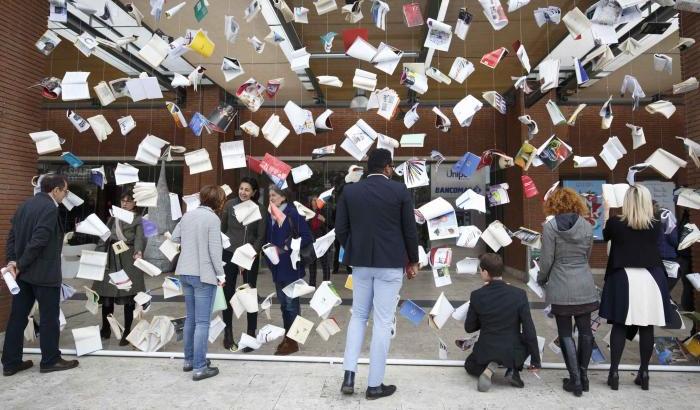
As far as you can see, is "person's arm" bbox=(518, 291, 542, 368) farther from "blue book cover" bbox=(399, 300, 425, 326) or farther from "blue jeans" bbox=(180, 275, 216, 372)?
"blue jeans" bbox=(180, 275, 216, 372)

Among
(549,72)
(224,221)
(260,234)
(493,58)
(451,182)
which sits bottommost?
(260,234)

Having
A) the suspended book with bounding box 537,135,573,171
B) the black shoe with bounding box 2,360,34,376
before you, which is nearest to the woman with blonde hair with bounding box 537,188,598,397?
the suspended book with bounding box 537,135,573,171

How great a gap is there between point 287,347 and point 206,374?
33.0 inches

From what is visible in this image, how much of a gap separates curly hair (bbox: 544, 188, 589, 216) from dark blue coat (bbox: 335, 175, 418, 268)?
3.69 feet

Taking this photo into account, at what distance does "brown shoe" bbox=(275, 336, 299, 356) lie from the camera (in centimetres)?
394

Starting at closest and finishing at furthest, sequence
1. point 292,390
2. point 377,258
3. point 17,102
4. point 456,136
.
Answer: point 377,258 → point 292,390 → point 17,102 → point 456,136

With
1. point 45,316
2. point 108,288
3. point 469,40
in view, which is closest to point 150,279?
point 108,288

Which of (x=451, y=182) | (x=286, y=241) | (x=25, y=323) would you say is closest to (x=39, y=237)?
(x=25, y=323)

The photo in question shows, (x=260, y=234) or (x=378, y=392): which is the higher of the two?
(x=260, y=234)

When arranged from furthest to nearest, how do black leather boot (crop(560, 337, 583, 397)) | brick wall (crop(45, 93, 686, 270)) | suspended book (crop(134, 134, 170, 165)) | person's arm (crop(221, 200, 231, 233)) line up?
brick wall (crop(45, 93, 686, 270)) → person's arm (crop(221, 200, 231, 233)) → suspended book (crop(134, 134, 170, 165)) → black leather boot (crop(560, 337, 583, 397))

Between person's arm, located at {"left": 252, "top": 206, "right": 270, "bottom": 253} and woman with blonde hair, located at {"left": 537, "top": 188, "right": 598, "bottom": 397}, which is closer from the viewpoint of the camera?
woman with blonde hair, located at {"left": 537, "top": 188, "right": 598, "bottom": 397}

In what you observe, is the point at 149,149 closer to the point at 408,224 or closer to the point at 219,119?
the point at 219,119

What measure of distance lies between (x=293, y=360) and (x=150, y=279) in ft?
19.9

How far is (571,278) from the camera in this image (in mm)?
3143
